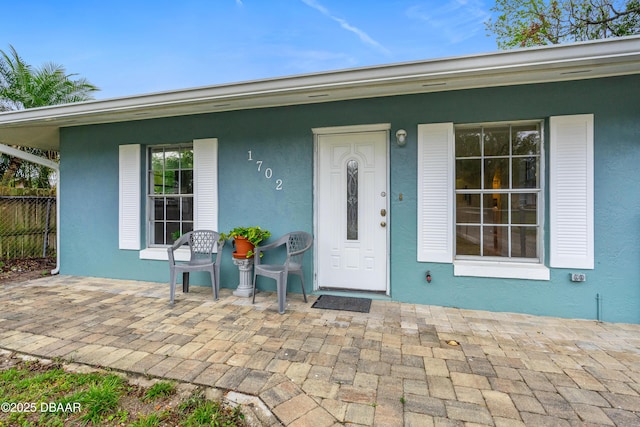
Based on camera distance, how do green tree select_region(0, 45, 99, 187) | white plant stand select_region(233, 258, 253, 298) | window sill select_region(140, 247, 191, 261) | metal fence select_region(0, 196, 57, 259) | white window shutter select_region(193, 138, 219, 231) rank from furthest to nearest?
green tree select_region(0, 45, 99, 187), metal fence select_region(0, 196, 57, 259), window sill select_region(140, 247, 191, 261), white window shutter select_region(193, 138, 219, 231), white plant stand select_region(233, 258, 253, 298)

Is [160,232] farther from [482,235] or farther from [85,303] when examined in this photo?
[482,235]

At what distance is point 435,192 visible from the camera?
3.26m

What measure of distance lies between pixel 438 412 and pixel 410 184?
7.48 feet

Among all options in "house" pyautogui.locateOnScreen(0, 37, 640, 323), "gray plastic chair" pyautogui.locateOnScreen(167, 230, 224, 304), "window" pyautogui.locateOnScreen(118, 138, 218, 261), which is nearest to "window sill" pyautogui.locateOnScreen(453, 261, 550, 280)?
"house" pyautogui.locateOnScreen(0, 37, 640, 323)

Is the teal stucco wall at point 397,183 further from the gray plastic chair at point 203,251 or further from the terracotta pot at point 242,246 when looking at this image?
the terracotta pot at point 242,246

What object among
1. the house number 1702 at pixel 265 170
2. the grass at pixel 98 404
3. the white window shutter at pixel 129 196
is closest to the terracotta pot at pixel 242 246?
the house number 1702 at pixel 265 170

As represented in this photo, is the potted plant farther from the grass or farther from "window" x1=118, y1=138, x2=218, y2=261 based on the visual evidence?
the grass

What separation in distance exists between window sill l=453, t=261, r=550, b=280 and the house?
0.05 feet

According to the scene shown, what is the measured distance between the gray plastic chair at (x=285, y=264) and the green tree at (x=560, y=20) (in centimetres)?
871

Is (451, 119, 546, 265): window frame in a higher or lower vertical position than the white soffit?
lower

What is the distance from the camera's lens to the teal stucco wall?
2852mm

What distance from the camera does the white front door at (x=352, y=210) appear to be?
353cm

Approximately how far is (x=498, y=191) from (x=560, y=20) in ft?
24.8

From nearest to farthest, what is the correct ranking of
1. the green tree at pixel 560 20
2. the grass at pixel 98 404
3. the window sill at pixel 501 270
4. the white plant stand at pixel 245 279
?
the grass at pixel 98 404
the window sill at pixel 501 270
the white plant stand at pixel 245 279
the green tree at pixel 560 20
